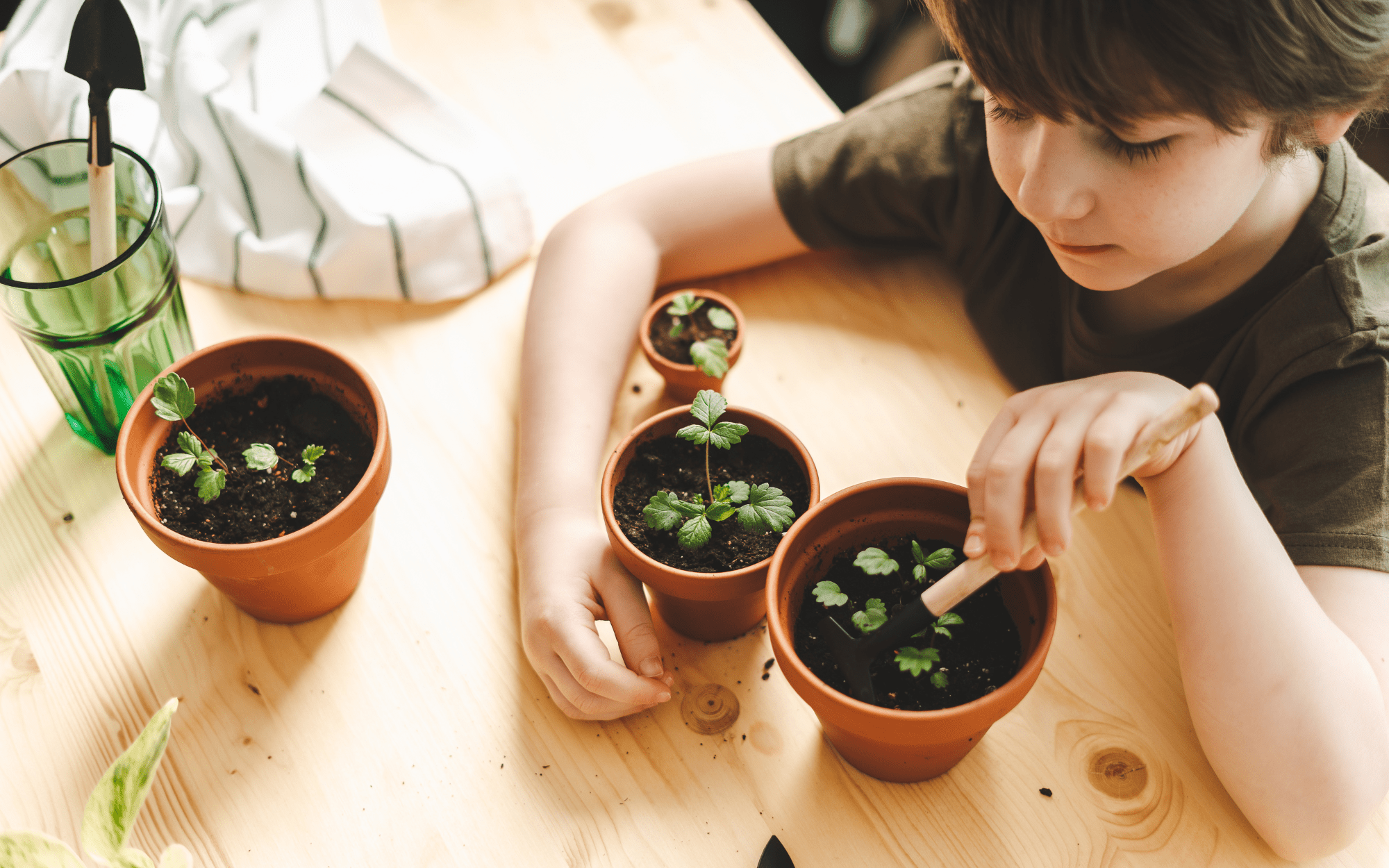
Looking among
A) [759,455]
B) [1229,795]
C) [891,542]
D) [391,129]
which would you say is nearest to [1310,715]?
[1229,795]

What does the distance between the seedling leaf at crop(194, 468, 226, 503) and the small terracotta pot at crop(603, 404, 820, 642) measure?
0.27 meters

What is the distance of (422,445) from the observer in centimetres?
88

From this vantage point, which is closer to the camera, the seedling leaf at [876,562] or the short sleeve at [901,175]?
the seedling leaf at [876,562]

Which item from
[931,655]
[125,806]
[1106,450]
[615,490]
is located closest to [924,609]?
[931,655]

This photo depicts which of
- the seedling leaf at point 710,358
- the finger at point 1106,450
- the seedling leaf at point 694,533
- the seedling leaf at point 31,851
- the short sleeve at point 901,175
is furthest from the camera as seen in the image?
the short sleeve at point 901,175

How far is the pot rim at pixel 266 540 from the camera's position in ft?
2.15

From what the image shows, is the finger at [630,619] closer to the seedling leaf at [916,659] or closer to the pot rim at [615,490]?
the pot rim at [615,490]

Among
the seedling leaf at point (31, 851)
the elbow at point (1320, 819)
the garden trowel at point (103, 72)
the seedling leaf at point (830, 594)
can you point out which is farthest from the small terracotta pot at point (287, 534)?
the elbow at point (1320, 819)

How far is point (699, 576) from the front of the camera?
661mm

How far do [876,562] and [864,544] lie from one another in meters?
0.06

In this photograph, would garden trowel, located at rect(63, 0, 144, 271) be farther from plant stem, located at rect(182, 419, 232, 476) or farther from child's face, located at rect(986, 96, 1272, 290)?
child's face, located at rect(986, 96, 1272, 290)

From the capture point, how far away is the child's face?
0.61 meters

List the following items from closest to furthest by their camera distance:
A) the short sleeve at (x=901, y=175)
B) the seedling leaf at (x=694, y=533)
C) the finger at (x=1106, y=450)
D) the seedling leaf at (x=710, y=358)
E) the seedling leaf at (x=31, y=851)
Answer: the seedling leaf at (x=31, y=851)
the finger at (x=1106, y=450)
the seedling leaf at (x=694, y=533)
the seedling leaf at (x=710, y=358)
the short sleeve at (x=901, y=175)

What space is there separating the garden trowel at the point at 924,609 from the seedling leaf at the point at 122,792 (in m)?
0.39
